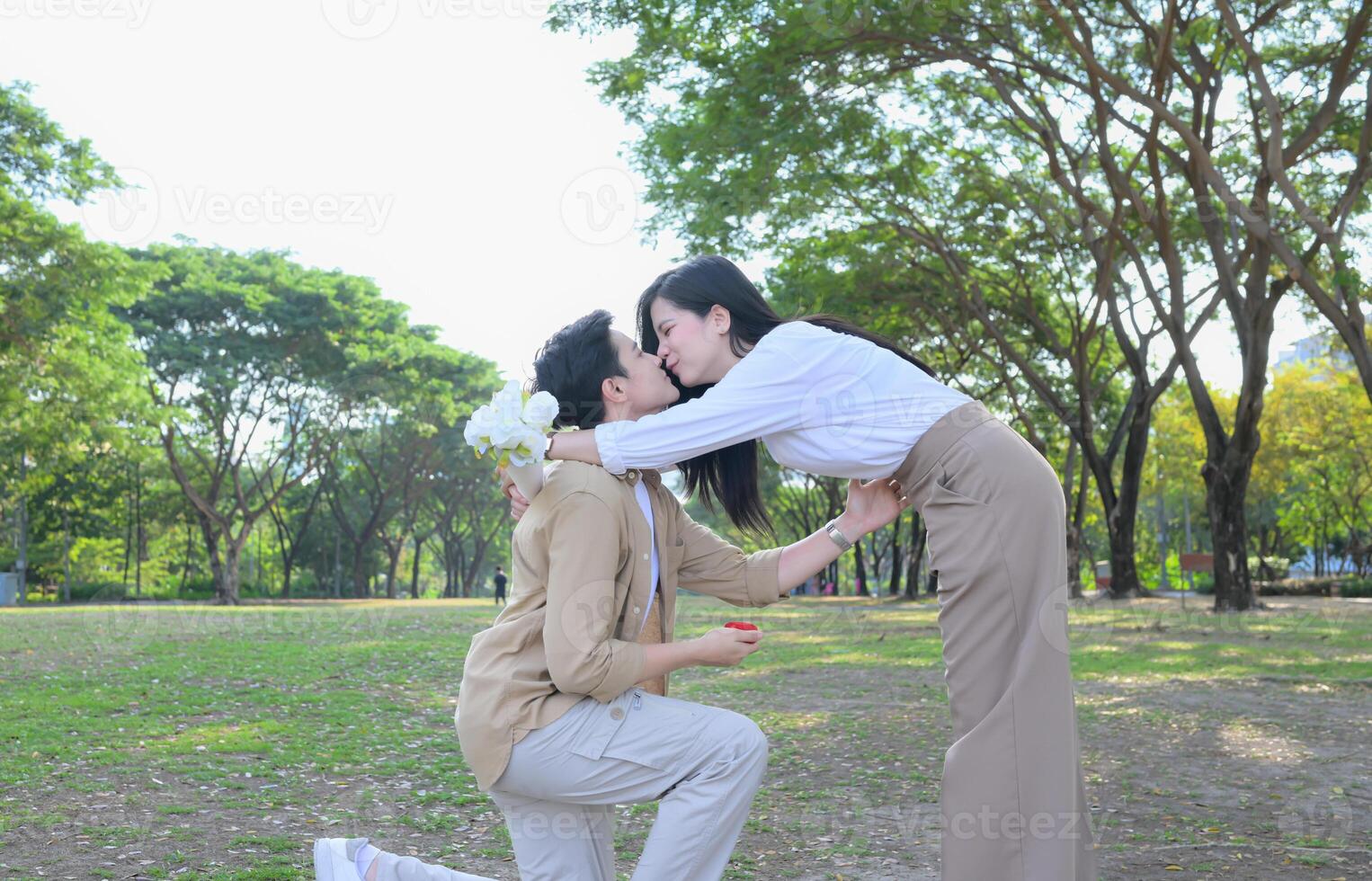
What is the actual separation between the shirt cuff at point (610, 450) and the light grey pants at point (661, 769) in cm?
54

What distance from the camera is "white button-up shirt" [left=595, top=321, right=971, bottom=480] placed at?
2986mm

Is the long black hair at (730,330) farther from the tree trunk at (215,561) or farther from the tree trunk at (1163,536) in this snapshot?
the tree trunk at (1163,536)

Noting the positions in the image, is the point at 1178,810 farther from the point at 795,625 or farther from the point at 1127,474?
the point at 1127,474

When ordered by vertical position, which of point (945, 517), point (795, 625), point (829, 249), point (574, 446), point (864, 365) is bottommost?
point (795, 625)

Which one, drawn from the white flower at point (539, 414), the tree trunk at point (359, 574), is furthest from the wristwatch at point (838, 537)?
the tree trunk at point (359, 574)

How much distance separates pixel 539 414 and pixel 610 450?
19 centimetres

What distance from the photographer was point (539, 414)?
2.95 meters

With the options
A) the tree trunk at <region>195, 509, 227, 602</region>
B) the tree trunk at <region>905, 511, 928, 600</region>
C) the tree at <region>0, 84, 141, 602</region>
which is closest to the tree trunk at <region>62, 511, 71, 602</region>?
the tree trunk at <region>195, 509, 227, 602</region>

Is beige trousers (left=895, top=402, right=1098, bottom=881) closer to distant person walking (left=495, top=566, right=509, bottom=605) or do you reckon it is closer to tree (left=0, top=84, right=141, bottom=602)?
tree (left=0, top=84, right=141, bottom=602)

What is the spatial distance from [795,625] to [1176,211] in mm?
10097

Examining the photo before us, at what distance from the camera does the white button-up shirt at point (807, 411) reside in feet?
9.80

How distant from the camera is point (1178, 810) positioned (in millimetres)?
6023

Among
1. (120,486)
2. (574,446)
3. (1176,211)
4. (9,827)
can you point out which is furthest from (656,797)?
(120,486)

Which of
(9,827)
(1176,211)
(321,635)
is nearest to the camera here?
(9,827)
